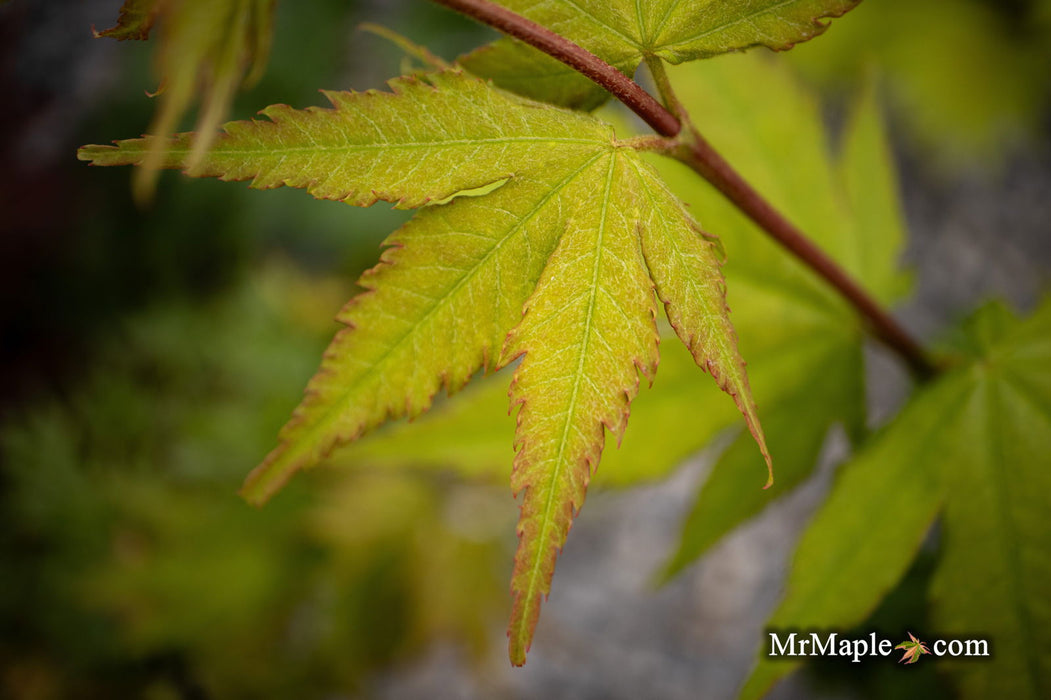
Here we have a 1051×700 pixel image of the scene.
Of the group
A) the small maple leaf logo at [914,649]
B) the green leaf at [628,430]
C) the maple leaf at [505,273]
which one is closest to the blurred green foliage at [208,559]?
the green leaf at [628,430]

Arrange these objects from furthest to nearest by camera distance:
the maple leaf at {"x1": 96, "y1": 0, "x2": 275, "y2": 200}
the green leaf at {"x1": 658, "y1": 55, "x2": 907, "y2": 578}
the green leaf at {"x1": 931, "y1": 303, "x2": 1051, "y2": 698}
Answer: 1. the green leaf at {"x1": 658, "y1": 55, "x2": 907, "y2": 578}
2. the green leaf at {"x1": 931, "y1": 303, "x2": 1051, "y2": 698}
3. the maple leaf at {"x1": 96, "y1": 0, "x2": 275, "y2": 200}

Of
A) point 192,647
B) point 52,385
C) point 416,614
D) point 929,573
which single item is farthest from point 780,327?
A: point 52,385

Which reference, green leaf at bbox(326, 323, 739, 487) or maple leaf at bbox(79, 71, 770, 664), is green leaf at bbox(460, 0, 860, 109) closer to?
maple leaf at bbox(79, 71, 770, 664)

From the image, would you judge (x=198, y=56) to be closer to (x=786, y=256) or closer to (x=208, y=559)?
(x=786, y=256)

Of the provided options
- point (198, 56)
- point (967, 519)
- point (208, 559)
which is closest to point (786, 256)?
point (967, 519)

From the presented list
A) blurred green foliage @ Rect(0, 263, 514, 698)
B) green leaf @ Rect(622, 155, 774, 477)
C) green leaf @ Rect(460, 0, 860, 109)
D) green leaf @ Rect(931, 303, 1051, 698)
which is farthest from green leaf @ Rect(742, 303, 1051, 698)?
blurred green foliage @ Rect(0, 263, 514, 698)

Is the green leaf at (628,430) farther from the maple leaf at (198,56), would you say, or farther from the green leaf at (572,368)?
the maple leaf at (198,56)
